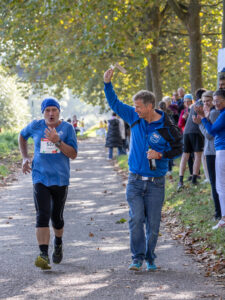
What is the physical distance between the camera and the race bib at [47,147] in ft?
20.5

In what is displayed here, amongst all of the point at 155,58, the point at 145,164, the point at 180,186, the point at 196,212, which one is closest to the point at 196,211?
the point at 196,212

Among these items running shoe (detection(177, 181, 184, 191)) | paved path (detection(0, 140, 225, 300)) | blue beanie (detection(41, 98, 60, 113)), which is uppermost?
blue beanie (detection(41, 98, 60, 113))

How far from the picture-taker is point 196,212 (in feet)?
31.4

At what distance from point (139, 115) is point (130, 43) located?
1118 cm

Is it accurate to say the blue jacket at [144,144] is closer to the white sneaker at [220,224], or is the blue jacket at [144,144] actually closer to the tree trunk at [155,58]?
the white sneaker at [220,224]

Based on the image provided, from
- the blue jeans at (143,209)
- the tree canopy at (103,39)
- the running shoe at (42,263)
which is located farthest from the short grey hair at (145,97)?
the tree canopy at (103,39)

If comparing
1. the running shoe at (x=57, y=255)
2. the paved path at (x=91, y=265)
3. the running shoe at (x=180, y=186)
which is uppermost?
the running shoe at (x=180, y=186)

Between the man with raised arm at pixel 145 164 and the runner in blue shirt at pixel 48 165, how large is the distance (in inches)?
25.4

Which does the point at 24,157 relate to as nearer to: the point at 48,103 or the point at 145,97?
the point at 48,103

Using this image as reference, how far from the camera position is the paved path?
5.34m

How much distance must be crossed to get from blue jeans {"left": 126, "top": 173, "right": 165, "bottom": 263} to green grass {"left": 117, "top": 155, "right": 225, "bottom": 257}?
3.58ft

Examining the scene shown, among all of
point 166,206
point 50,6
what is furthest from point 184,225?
point 50,6

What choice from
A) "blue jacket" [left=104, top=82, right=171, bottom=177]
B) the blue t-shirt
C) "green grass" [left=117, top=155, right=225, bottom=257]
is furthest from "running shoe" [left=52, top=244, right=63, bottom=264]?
"green grass" [left=117, top=155, right=225, bottom=257]

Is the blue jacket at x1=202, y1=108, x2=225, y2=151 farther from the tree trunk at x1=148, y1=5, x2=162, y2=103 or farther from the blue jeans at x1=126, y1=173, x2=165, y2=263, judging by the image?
the tree trunk at x1=148, y1=5, x2=162, y2=103
